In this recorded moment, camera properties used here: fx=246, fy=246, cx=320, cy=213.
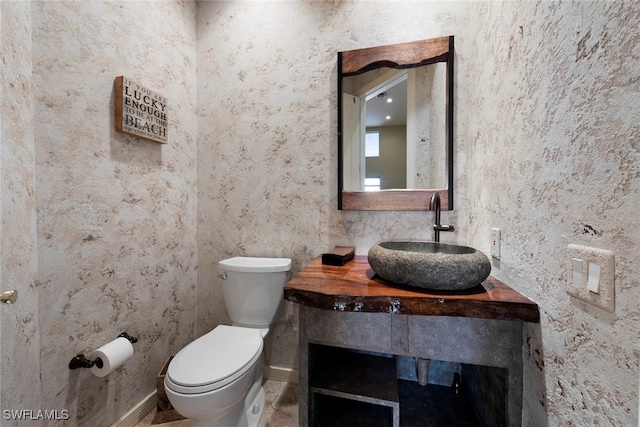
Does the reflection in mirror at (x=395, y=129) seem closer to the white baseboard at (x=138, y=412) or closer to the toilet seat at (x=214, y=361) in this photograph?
the toilet seat at (x=214, y=361)

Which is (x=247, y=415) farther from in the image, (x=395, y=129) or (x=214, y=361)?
(x=395, y=129)

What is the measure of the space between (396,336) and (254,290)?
2.80ft

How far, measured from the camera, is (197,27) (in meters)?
1.72

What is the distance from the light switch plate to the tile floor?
139 centimetres

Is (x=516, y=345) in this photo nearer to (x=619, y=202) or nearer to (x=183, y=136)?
(x=619, y=202)

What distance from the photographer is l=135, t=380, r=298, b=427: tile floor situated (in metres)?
1.29

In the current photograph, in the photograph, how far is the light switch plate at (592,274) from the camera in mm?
477

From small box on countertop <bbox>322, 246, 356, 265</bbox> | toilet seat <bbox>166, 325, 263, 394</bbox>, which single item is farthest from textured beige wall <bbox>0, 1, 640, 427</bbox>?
toilet seat <bbox>166, 325, 263, 394</bbox>

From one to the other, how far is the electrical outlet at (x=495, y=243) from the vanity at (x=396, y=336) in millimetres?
118

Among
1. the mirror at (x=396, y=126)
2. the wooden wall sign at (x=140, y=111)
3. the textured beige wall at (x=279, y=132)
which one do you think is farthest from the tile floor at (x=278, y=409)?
the wooden wall sign at (x=140, y=111)

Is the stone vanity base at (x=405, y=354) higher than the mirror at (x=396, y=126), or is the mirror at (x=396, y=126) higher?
the mirror at (x=396, y=126)

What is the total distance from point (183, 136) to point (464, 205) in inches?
69.5

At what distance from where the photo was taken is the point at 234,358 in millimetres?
1106

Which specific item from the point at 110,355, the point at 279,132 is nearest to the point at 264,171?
the point at 279,132
